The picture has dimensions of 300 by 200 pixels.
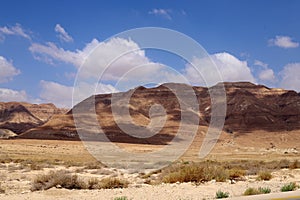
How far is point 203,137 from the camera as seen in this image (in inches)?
4476

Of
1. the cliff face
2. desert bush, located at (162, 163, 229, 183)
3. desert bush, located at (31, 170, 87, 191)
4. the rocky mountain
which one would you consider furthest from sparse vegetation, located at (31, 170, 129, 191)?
the rocky mountain

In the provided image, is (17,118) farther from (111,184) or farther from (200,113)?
(111,184)

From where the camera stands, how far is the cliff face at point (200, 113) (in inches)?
4594

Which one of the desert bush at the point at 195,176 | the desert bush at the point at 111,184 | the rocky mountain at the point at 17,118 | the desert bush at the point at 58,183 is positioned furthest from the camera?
the rocky mountain at the point at 17,118

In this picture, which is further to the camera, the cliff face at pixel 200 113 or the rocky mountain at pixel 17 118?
the rocky mountain at pixel 17 118

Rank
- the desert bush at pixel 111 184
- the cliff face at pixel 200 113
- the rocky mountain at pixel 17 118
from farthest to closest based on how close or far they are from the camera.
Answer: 1. the rocky mountain at pixel 17 118
2. the cliff face at pixel 200 113
3. the desert bush at pixel 111 184

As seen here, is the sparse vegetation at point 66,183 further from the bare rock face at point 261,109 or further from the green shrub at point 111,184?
the bare rock face at point 261,109

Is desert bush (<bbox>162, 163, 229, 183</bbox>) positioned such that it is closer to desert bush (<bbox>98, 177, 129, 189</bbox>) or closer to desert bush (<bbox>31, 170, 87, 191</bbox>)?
desert bush (<bbox>98, 177, 129, 189</bbox>)

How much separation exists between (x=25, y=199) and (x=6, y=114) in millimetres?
187542

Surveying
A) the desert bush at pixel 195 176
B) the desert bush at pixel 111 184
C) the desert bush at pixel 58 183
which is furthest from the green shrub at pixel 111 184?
the desert bush at pixel 195 176

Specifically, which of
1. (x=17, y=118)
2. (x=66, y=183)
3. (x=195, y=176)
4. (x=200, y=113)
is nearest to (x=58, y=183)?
(x=66, y=183)

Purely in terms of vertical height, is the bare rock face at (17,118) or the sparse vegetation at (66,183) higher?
the bare rock face at (17,118)

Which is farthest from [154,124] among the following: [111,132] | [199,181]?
[199,181]

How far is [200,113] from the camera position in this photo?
465ft
